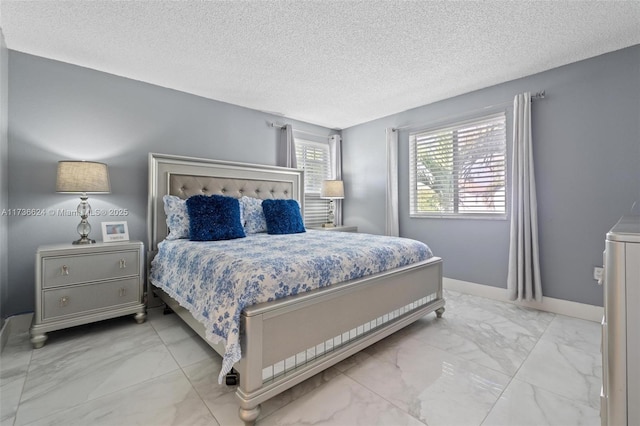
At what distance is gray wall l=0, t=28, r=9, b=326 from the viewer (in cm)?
220

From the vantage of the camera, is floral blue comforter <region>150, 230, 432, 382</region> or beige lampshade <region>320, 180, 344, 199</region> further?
beige lampshade <region>320, 180, 344, 199</region>

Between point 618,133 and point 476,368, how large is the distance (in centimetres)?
235

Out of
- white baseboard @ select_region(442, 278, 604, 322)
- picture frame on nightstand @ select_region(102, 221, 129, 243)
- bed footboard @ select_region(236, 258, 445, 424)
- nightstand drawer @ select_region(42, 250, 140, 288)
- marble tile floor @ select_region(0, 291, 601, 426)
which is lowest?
marble tile floor @ select_region(0, 291, 601, 426)

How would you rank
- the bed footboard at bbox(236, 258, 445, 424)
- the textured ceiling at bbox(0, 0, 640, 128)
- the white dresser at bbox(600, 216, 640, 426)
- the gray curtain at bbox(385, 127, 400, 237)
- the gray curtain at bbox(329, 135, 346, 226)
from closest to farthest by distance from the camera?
the white dresser at bbox(600, 216, 640, 426) < the bed footboard at bbox(236, 258, 445, 424) < the textured ceiling at bbox(0, 0, 640, 128) < the gray curtain at bbox(385, 127, 400, 237) < the gray curtain at bbox(329, 135, 346, 226)

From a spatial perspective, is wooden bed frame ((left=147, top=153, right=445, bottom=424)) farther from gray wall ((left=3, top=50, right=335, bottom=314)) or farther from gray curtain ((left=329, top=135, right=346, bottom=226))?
gray curtain ((left=329, top=135, right=346, bottom=226))

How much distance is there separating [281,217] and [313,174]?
1764 millimetres

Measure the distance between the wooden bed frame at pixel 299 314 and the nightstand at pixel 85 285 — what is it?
1.00 feet

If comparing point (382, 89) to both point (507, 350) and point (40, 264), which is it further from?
point (40, 264)

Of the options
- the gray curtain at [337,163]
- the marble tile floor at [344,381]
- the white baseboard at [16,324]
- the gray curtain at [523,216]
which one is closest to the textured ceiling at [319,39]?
the gray curtain at [523,216]

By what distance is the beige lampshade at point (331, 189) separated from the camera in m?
4.30

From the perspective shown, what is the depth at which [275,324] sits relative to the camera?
1.46 m

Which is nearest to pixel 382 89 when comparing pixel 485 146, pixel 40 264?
pixel 485 146

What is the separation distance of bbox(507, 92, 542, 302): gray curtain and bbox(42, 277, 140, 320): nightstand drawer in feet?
11.8

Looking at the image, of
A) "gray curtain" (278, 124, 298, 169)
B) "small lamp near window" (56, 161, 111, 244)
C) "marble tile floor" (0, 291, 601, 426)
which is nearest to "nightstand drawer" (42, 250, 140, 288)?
"small lamp near window" (56, 161, 111, 244)
